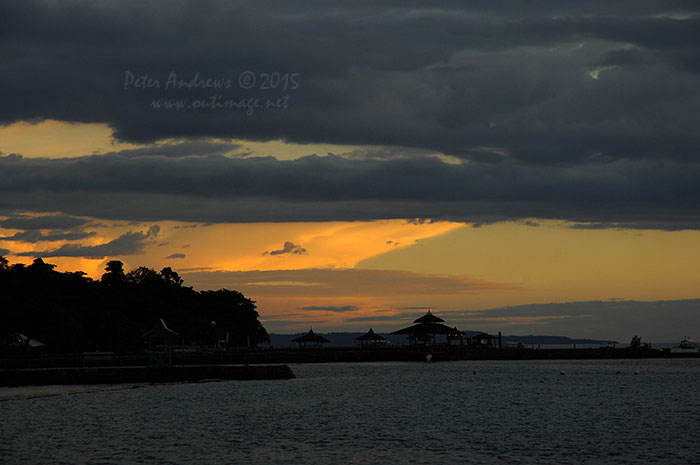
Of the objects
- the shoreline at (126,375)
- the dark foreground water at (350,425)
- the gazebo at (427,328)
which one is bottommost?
the dark foreground water at (350,425)

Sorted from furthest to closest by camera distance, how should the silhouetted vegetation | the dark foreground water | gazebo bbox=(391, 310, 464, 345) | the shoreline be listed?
gazebo bbox=(391, 310, 464, 345)
the silhouetted vegetation
the shoreline
the dark foreground water

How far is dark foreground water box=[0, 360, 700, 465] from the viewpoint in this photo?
39062mm

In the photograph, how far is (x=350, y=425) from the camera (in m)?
51.4

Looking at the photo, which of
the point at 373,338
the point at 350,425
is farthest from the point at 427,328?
the point at 350,425

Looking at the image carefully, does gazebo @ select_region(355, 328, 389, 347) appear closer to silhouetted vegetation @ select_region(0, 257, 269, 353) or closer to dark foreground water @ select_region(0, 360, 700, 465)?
silhouetted vegetation @ select_region(0, 257, 269, 353)

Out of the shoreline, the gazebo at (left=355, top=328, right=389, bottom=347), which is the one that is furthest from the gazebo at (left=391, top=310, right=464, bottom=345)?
the shoreline

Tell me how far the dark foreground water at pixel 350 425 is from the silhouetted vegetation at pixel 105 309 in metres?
26.6

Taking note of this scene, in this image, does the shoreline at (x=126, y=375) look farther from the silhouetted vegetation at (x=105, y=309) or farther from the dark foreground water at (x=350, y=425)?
the silhouetted vegetation at (x=105, y=309)

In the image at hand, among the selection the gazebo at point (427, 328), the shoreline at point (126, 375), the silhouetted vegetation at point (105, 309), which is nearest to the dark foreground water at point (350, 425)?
the shoreline at point (126, 375)

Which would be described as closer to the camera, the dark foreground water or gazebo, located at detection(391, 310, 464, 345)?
the dark foreground water

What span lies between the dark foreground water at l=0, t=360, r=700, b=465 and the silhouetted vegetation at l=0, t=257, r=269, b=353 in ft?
87.2

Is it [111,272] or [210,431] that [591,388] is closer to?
[210,431]

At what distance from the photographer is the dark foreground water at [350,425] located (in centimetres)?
3906

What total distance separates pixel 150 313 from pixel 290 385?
6993cm
